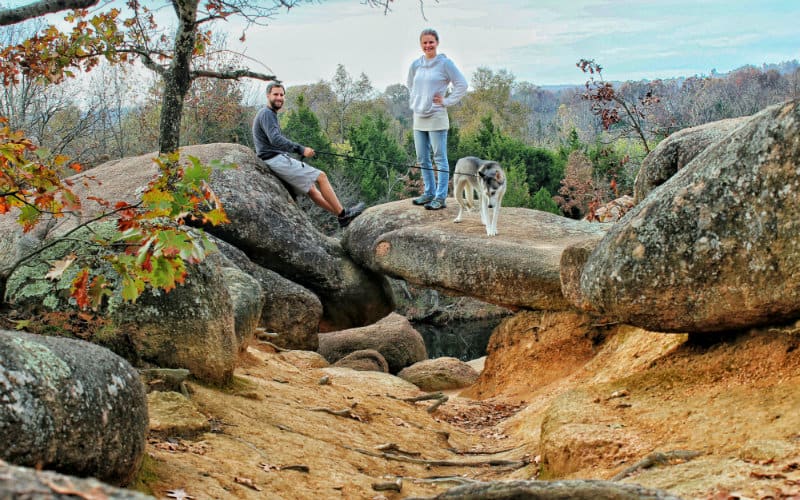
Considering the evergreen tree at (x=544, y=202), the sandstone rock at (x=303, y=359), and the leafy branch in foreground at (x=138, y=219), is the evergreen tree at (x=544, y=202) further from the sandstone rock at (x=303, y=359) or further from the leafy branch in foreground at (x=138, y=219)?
the leafy branch in foreground at (x=138, y=219)

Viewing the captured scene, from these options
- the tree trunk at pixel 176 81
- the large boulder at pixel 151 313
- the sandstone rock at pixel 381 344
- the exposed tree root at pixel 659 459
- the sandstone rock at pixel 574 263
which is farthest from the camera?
the sandstone rock at pixel 381 344

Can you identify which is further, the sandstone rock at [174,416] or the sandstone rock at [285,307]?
the sandstone rock at [285,307]

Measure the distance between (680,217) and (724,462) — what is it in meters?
2.52

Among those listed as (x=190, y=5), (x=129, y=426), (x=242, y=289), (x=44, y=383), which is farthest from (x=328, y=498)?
(x=190, y=5)

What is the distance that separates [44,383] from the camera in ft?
16.3

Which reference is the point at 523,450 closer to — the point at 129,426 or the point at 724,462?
the point at 724,462

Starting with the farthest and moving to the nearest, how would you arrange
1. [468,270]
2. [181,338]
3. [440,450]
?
1. [468,270]
2. [440,450]
3. [181,338]

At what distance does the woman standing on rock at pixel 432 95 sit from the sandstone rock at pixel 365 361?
3.77m

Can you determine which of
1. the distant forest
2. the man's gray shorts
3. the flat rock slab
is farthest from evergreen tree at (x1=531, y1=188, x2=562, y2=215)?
the man's gray shorts

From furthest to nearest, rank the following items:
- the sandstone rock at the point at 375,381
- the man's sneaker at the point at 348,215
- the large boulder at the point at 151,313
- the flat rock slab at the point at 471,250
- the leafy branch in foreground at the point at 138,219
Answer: the man's sneaker at the point at 348,215 < the flat rock slab at the point at 471,250 < the sandstone rock at the point at 375,381 < the large boulder at the point at 151,313 < the leafy branch in foreground at the point at 138,219

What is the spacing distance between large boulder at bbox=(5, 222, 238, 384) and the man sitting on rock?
293 inches

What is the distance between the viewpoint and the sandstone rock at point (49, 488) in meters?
2.35

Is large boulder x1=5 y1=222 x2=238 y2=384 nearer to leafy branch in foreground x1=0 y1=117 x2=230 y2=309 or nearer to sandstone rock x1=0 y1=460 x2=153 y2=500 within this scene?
leafy branch in foreground x1=0 y1=117 x2=230 y2=309

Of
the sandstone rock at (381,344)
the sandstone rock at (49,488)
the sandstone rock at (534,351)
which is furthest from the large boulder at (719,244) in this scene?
the sandstone rock at (381,344)
